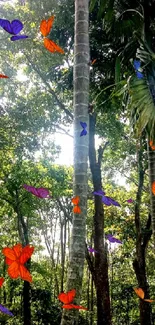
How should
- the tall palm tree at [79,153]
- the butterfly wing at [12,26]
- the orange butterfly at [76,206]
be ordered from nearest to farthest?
the tall palm tree at [79,153], the orange butterfly at [76,206], the butterfly wing at [12,26]

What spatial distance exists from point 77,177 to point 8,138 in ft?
19.2

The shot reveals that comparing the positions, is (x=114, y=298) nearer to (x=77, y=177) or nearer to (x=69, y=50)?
(x=69, y=50)

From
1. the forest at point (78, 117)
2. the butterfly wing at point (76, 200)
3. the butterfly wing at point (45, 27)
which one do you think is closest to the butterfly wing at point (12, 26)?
the forest at point (78, 117)

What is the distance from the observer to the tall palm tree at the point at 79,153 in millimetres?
2955

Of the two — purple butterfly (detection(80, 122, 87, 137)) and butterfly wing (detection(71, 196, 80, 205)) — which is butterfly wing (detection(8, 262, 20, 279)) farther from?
purple butterfly (detection(80, 122, 87, 137))

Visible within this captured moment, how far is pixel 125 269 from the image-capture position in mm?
17938

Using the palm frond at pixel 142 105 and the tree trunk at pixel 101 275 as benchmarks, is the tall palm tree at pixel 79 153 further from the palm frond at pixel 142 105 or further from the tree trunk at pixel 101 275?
the tree trunk at pixel 101 275

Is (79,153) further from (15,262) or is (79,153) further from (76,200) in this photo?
(15,262)

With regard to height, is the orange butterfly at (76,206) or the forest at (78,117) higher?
the forest at (78,117)

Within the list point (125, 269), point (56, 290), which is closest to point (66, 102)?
point (56, 290)

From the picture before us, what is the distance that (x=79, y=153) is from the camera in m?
3.28

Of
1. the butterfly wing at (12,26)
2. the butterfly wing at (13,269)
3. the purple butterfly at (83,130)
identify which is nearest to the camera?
the purple butterfly at (83,130)

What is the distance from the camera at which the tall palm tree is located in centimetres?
296

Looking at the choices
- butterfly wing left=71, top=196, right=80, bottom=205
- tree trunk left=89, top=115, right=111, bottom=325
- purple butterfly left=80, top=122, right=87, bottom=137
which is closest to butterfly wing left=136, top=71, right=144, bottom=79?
purple butterfly left=80, top=122, right=87, bottom=137
